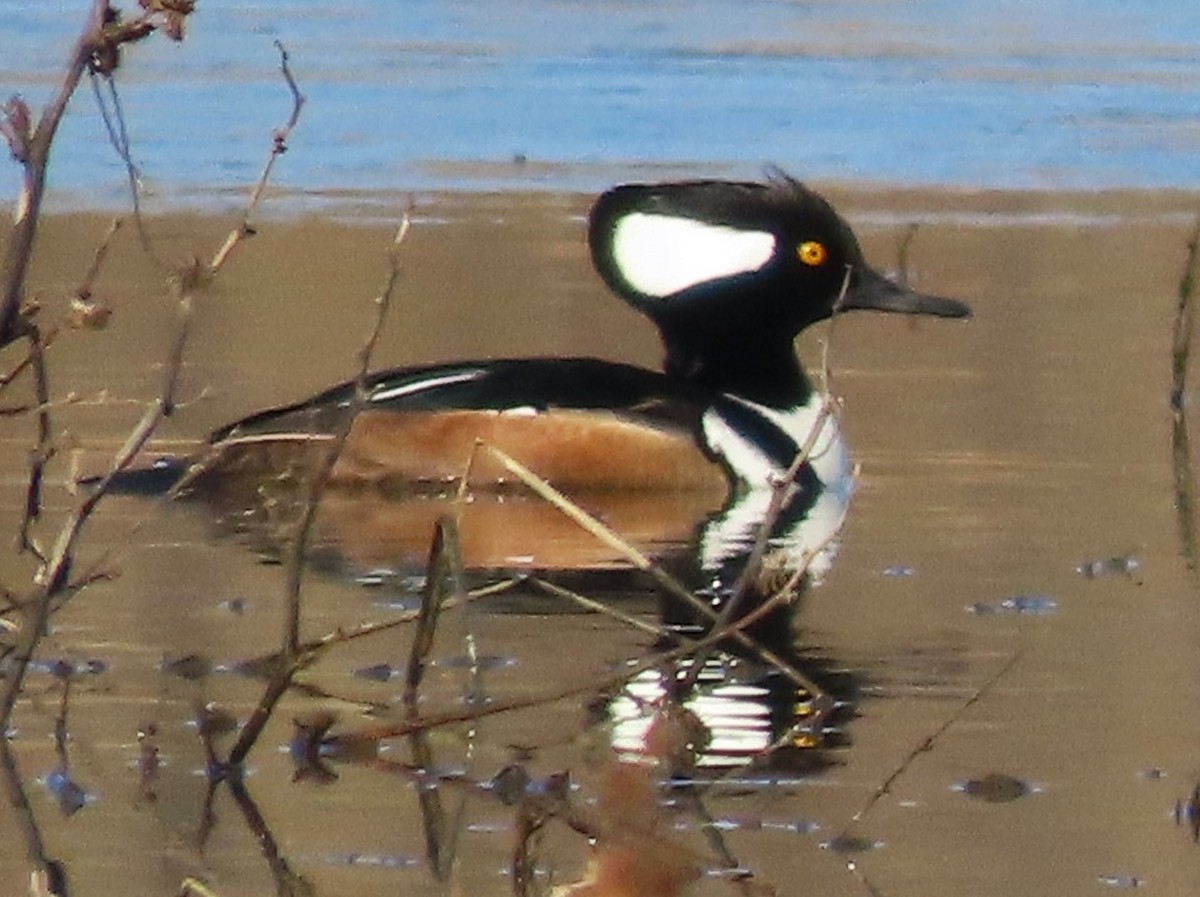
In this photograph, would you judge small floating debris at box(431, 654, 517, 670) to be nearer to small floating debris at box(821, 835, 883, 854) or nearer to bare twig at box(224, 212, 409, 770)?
bare twig at box(224, 212, 409, 770)

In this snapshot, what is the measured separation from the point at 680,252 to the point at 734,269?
6.9 inches

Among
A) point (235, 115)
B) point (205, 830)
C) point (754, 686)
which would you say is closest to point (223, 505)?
point (754, 686)

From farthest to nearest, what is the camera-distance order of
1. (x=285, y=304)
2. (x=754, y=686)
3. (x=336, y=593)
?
(x=285, y=304)
(x=336, y=593)
(x=754, y=686)

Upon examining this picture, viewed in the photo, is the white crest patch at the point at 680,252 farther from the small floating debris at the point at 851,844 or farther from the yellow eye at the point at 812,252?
the small floating debris at the point at 851,844

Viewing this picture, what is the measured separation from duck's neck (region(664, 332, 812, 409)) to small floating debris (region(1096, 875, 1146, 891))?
4.83m

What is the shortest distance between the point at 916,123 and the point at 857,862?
38.2 ft

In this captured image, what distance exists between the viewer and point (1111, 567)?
7449 millimetres

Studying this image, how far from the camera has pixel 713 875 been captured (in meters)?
4.75

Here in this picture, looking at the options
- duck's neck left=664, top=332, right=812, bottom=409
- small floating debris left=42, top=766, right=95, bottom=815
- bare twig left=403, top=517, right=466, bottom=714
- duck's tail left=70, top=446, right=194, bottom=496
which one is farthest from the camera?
duck's neck left=664, top=332, right=812, bottom=409

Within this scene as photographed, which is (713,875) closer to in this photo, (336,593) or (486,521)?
(336,593)

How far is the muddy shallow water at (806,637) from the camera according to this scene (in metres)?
4.98

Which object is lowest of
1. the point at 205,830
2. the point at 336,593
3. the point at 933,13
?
the point at 933,13

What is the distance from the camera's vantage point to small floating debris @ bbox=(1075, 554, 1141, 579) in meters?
7.36

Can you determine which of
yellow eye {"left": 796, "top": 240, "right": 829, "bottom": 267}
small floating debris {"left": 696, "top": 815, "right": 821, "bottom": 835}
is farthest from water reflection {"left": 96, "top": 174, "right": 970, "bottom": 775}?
small floating debris {"left": 696, "top": 815, "right": 821, "bottom": 835}
